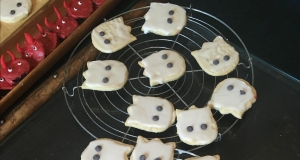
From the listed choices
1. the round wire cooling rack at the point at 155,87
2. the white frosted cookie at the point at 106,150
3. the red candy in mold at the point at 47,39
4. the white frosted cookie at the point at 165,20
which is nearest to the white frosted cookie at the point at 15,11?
the red candy in mold at the point at 47,39

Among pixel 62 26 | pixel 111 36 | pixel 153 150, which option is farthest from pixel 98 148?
pixel 62 26

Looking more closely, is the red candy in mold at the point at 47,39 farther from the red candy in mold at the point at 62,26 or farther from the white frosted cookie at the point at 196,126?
the white frosted cookie at the point at 196,126

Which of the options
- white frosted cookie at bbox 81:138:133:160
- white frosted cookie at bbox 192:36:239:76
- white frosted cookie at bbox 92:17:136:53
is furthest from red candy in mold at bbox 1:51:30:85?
white frosted cookie at bbox 192:36:239:76

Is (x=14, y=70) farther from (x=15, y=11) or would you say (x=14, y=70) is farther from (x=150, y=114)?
(x=150, y=114)

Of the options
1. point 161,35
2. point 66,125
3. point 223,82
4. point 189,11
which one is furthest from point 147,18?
point 66,125

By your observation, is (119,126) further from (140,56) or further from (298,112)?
(298,112)

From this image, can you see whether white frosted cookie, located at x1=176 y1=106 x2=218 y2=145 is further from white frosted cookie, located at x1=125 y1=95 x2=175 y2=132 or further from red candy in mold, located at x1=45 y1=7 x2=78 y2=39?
red candy in mold, located at x1=45 y1=7 x2=78 y2=39
